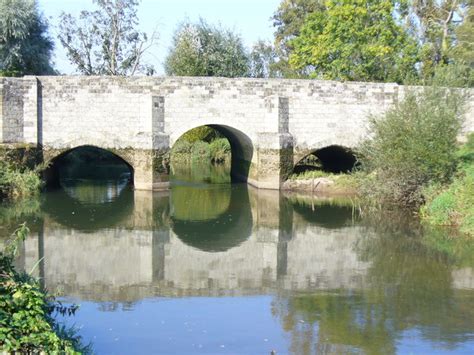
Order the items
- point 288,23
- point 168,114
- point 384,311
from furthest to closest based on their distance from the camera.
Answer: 1. point 288,23
2. point 168,114
3. point 384,311

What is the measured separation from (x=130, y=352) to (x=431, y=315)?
4140mm

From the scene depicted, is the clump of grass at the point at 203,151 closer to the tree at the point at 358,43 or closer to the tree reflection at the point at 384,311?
the tree at the point at 358,43

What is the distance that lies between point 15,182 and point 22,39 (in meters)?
10.00

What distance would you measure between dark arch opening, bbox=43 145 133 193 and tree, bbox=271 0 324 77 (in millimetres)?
11734

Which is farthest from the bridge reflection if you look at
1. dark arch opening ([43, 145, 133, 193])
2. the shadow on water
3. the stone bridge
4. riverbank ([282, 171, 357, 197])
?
dark arch opening ([43, 145, 133, 193])

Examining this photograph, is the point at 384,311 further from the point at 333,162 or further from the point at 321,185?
the point at 333,162

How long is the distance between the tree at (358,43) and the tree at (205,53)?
5056mm

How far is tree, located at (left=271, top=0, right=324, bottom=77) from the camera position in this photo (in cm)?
3678

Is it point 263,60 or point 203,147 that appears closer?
point 203,147

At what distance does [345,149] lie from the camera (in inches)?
902

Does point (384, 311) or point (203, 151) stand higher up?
point (203, 151)

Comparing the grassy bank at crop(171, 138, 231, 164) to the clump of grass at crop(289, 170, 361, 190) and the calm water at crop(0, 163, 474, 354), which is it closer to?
the clump of grass at crop(289, 170, 361, 190)

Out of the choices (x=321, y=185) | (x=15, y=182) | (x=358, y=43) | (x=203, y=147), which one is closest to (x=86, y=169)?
(x=203, y=147)

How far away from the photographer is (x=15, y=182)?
18.7 m
